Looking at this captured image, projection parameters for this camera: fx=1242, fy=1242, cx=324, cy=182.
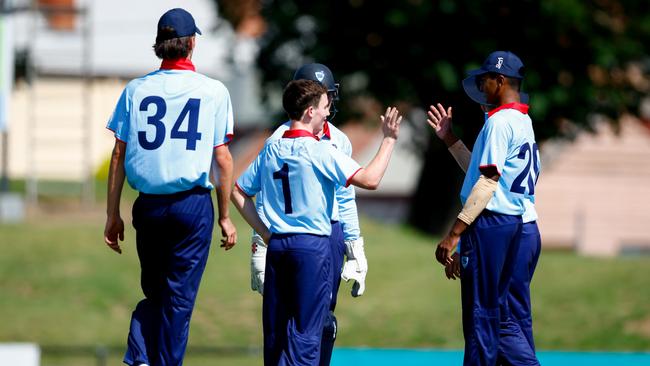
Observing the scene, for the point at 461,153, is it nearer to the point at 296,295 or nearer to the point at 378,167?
the point at 378,167

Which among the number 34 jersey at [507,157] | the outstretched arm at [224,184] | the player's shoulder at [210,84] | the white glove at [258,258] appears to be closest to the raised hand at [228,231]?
the outstretched arm at [224,184]

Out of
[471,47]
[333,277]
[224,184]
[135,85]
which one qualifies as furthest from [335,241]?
→ [471,47]

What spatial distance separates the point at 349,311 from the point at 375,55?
22.7 ft

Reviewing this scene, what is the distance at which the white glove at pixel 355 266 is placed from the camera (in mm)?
8352

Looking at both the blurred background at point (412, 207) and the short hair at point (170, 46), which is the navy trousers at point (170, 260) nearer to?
the short hair at point (170, 46)

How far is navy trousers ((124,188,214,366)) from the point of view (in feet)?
24.6

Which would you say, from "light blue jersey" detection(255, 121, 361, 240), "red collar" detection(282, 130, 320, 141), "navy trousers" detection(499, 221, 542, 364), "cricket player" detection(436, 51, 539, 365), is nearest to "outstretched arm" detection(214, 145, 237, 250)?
"red collar" detection(282, 130, 320, 141)

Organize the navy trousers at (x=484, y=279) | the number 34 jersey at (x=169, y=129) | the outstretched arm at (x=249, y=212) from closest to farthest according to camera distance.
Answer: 1. the number 34 jersey at (x=169, y=129)
2. the outstretched arm at (x=249, y=212)
3. the navy trousers at (x=484, y=279)

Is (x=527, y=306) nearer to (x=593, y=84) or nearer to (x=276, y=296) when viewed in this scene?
(x=276, y=296)

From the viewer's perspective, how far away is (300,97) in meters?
7.40

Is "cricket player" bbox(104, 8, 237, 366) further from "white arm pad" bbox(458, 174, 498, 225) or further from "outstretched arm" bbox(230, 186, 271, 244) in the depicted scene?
"white arm pad" bbox(458, 174, 498, 225)

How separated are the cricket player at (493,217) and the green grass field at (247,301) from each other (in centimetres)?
728

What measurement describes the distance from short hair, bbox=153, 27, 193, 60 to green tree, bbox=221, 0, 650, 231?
14.0 m

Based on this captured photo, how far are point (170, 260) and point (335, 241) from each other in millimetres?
1131
